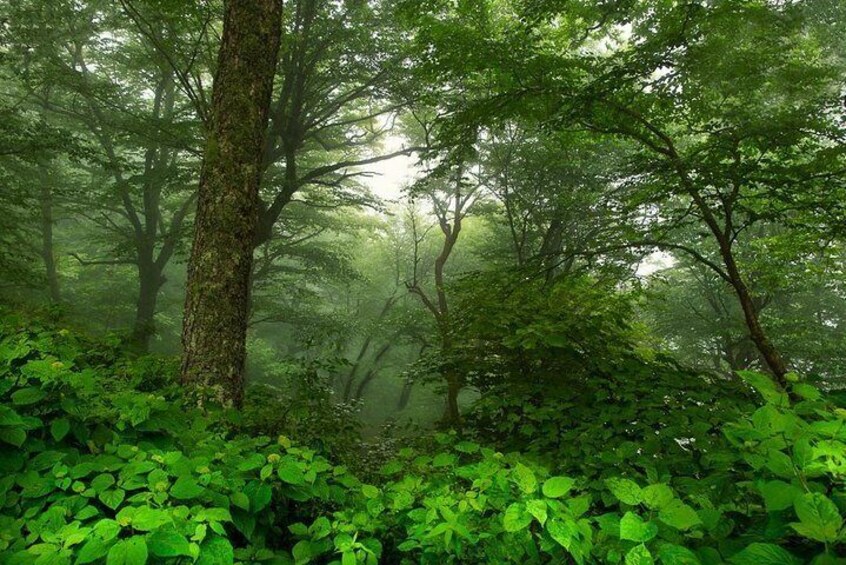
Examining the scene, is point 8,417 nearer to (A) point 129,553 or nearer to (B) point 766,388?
(A) point 129,553

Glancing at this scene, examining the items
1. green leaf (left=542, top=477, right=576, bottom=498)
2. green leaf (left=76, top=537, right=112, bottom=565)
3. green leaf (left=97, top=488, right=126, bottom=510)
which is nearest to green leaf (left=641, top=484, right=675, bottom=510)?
green leaf (left=542, top=477, right=576, bottom=498)

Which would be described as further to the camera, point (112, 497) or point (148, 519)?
point (112, 497)

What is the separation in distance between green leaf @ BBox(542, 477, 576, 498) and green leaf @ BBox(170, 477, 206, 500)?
4.05ft

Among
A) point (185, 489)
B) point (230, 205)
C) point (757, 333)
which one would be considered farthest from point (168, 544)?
point (757, 333)

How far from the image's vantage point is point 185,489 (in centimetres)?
166

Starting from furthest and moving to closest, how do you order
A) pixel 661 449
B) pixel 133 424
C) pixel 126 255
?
1. pixel 126 255
2. pixel 661 449
3. pixel 133 424

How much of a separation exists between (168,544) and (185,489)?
266 millimetres

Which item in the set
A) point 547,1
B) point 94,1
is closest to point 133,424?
point 547,1

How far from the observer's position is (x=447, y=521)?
1.70m

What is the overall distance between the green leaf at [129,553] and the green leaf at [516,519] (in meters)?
1.09

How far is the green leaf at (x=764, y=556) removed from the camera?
→ 3.94 ft

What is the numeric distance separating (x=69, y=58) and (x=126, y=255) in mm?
6397

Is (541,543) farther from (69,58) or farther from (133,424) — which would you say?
(69,58)

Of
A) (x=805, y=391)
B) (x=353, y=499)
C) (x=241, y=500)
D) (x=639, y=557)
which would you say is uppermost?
(x=805, y=391)
